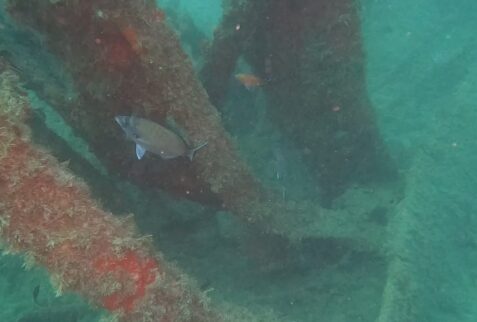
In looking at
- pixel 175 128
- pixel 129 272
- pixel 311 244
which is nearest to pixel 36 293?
pixel 175 128

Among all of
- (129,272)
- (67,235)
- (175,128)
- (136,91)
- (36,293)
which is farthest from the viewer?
(36,293)

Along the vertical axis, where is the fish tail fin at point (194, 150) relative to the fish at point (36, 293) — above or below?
above

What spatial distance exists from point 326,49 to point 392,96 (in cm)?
466

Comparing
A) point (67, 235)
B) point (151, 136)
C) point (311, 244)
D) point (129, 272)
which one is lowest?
point (129, 272)

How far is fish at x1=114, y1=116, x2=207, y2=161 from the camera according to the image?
13.1 ft

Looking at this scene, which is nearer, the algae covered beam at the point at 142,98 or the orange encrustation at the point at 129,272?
the orange encrustation at the point at 129,272

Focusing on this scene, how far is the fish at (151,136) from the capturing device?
4.00 metres

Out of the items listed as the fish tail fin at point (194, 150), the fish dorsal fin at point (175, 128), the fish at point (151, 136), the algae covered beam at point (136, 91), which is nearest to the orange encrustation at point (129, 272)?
the fish at point (151, 136)

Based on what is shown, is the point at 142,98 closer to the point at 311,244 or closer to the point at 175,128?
the point at 175,128

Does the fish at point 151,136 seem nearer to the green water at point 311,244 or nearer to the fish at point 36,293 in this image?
the green water at point 311,244

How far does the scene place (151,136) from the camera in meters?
4.02

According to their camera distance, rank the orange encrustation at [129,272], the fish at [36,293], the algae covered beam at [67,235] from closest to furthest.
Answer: the algae covered beam at [67,235] < the orange encrustation at [129,272] < the fish at [36,293]

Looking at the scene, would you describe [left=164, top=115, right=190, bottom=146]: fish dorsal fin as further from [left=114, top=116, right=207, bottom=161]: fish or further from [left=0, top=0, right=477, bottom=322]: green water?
[left=0, top=0, right=477, bottom=322]: green water

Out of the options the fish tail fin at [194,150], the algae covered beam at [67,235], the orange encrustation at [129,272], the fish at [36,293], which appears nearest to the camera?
the algae covered beam at [67,235]
